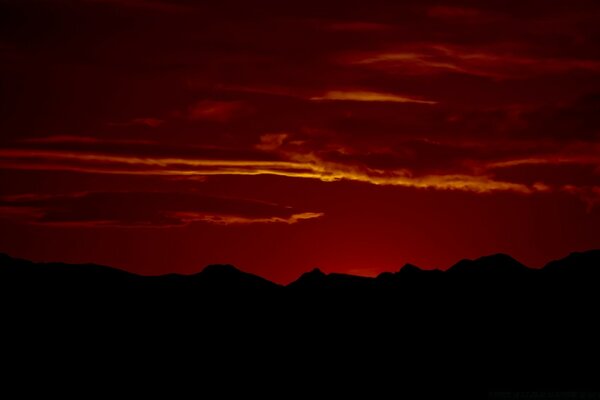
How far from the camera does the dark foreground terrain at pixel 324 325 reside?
14062 cm

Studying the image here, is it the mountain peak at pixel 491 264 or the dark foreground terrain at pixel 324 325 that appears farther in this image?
the mountain peak at pixel 491 264

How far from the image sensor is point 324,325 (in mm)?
158500

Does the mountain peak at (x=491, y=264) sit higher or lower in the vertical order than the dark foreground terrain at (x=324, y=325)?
higher

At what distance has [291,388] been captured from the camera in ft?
461

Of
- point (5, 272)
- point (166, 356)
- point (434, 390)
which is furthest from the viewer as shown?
point (5, 272)

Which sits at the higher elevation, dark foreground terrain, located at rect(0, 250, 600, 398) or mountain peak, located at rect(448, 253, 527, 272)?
mountain peak, located at rect(448, 253, 527, 272)

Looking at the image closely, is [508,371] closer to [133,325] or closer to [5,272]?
[133,325]

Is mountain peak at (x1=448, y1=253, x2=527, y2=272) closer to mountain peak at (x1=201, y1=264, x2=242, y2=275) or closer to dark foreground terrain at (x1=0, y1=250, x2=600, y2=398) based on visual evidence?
dark foreground terrain at (x1=0, y1=250, x2=600, y2=398)

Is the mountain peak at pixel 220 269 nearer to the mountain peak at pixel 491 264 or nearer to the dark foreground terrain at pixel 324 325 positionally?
the dark foreground terrain at pixel 324 325

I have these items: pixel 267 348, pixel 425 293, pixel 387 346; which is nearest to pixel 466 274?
pixel 425 293

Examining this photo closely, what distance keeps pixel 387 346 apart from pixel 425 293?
13.6m

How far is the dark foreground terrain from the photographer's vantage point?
14062 centimetres

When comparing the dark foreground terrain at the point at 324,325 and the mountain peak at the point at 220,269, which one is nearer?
the dark foreground terrain at the point at 324,325

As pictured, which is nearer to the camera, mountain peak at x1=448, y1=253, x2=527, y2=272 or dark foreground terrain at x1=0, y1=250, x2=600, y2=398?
dark foreground terrain at x1=0, y1=250, x2=600, y2=398
